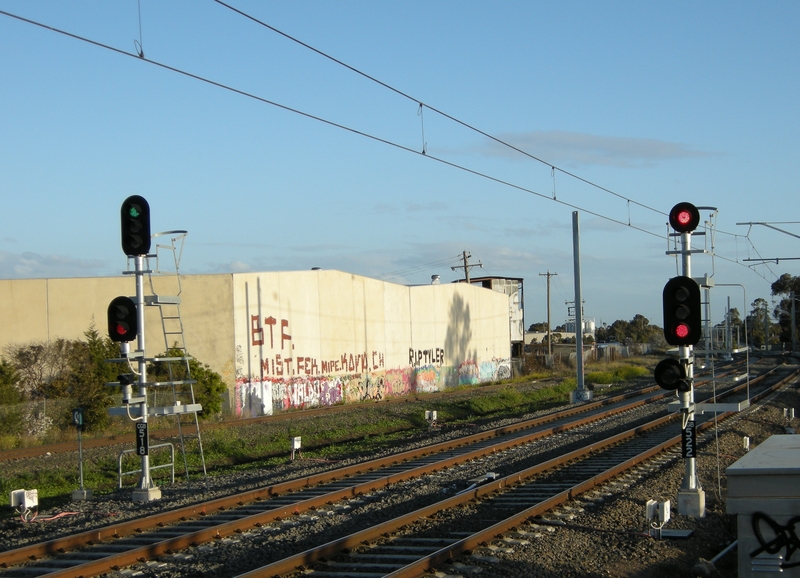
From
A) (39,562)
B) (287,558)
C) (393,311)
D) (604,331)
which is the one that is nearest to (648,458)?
(287,558)

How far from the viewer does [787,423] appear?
24.6 meters

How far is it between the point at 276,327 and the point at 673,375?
28.1 metres

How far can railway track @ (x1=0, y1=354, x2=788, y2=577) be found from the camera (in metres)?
9.27

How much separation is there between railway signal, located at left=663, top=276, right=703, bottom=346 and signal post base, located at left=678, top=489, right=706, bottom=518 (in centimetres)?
218

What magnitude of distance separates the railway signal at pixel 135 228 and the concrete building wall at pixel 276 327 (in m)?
21.5

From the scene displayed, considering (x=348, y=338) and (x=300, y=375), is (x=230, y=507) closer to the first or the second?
(x=300, y=375)

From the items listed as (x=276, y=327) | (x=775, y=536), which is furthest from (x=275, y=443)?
(x=775, y=536)

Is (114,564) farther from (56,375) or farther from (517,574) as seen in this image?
(56,375)

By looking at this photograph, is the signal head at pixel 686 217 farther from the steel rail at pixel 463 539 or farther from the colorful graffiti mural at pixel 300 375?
the colorful graffiti mural at pixel 300 375

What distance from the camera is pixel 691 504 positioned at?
1140cm

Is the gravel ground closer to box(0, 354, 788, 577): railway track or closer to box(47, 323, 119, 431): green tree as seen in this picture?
box(0, 354, 788, 577): railway track

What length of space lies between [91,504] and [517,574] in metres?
8.33

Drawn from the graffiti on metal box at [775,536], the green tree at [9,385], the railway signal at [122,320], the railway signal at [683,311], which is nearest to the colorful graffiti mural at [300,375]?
the green tree at [9,385]

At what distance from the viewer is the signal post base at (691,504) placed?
1138 centimetres
